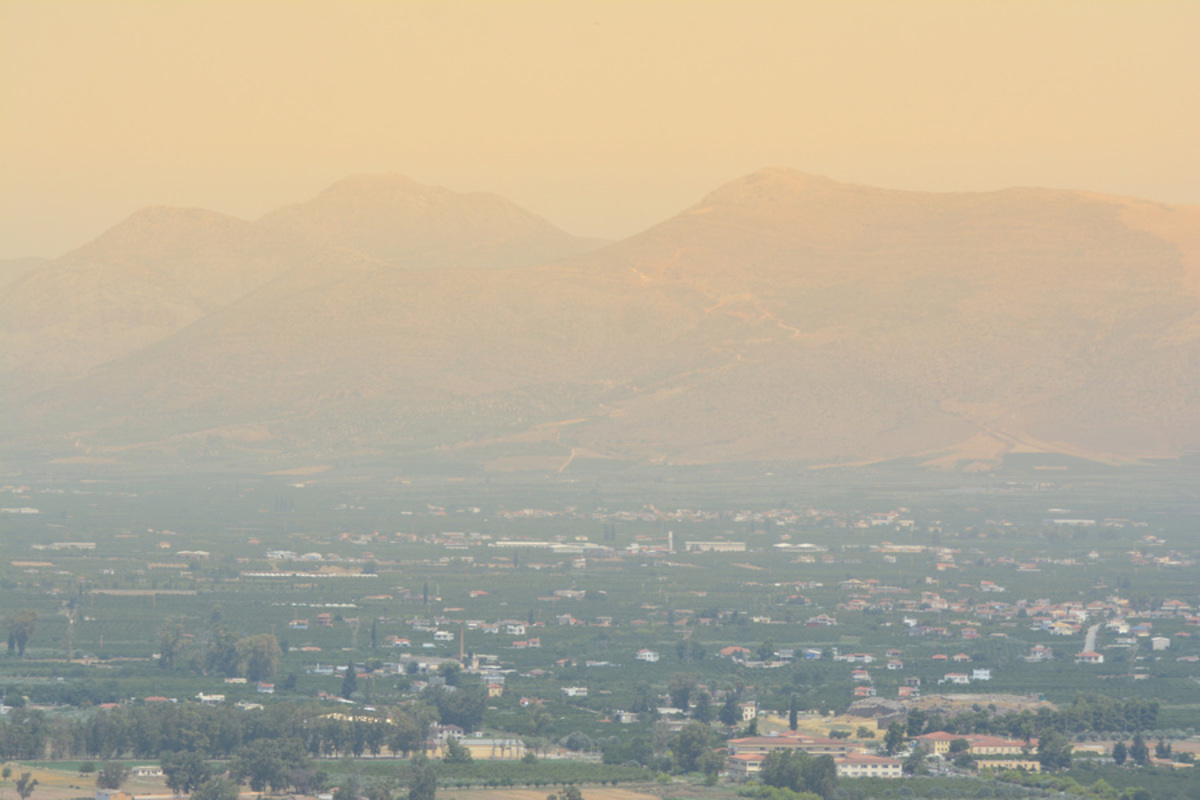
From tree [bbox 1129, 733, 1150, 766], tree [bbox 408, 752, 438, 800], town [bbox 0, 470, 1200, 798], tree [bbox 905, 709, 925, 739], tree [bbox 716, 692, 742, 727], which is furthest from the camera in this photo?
tree [bbox 716, 692, 742, 727]

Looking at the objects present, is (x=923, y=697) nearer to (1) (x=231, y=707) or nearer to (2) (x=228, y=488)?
(1) (x=231, y=707)

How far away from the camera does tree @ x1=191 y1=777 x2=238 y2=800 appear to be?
60.2m

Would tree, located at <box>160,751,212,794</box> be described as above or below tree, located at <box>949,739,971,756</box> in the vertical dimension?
→ below

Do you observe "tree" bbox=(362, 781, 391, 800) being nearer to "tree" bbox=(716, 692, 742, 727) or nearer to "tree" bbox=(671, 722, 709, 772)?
"tree" bbox=(671, 722, 709, 772)

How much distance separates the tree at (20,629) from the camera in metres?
93.2

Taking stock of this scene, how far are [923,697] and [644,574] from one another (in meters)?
50.6

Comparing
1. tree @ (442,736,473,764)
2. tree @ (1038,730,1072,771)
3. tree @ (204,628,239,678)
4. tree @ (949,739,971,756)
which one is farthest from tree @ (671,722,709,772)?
tree @ (204,628,239,678)

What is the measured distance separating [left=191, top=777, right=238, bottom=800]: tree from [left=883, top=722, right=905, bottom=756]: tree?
20.3m

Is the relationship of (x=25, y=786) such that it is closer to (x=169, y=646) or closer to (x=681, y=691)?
(x=681, y=691)

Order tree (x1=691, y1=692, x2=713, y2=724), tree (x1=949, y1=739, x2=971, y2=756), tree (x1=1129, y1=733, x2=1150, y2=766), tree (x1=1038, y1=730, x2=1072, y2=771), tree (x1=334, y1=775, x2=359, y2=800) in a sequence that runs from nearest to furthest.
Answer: tree (x1=334, y1=775, x2=359, y2=800)
tree (x1=1038, y1=730, x2=1072, y2=771)
tree (x1=1129, y1=733, x2=1150, y2=766)
tree (x1=949, y1=739, x2=971, y2=756)
tree (x1=691, y1=692, x2=713, y2=724)

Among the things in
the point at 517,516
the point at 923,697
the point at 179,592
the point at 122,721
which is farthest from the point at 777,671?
the point at 517,516

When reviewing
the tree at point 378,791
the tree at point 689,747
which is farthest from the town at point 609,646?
the tree at point 378,791

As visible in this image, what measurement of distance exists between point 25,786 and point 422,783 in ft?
33.3

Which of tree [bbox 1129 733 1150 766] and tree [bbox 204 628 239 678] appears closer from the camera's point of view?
tree [bbox 1129 733 1150 766]
